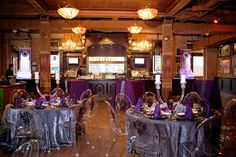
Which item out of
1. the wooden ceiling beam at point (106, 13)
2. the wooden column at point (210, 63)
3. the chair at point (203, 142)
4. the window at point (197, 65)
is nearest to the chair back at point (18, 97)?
the chair at point (203, 142)

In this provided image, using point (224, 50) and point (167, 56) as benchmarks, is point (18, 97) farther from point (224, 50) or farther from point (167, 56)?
point (224, 50)

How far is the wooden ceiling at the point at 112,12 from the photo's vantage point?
8.30 m

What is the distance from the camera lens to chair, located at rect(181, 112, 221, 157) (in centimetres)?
332

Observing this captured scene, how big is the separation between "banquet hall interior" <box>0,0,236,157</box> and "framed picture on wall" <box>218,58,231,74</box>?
0.17ft

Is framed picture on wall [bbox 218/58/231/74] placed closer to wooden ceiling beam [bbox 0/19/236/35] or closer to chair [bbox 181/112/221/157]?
wooden ceiling beam [bbox 0/19/236/35]

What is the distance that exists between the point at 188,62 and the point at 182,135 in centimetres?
1447

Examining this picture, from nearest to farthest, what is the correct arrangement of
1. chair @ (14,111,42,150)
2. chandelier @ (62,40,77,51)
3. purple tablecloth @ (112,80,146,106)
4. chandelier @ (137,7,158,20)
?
chair @ (14,111,42,150)
chandelier @ (137,7,158,20)
purple tablecloth @ (112,80,146,106)
chandelier @ (62,40,77,51)

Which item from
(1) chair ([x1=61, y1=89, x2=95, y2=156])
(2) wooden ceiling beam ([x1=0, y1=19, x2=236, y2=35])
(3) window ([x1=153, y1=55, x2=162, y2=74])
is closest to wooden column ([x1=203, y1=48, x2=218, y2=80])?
(3) window ([x1=153, y1=55, x2=162, y2=74])

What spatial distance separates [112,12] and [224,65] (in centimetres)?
737

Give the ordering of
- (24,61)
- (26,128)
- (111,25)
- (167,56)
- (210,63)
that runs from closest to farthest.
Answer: (26,128) < (167,56) < (111,25) < (210,63) < (24,61)

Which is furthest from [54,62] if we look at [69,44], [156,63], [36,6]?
[36,6]

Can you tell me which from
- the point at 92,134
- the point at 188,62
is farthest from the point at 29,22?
the point at 188,62

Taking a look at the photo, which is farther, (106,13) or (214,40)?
(214,40)

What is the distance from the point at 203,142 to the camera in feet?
11.3
